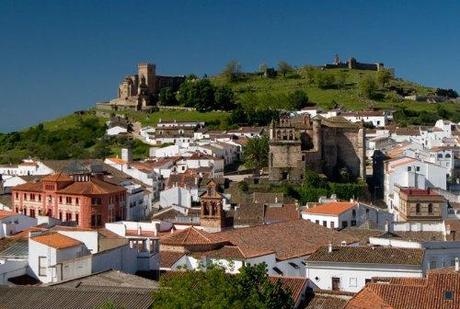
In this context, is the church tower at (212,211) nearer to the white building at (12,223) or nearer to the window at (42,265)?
the white building at (12,223)

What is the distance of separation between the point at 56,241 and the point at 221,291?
35.9 feet

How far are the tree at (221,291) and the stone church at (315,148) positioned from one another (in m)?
43.7

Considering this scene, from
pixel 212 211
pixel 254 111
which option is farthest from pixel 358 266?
pixel 254 111

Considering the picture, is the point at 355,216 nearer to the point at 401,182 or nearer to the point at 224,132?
the point at 401,182

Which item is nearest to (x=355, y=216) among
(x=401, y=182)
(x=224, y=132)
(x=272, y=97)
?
(x=401, y=182)

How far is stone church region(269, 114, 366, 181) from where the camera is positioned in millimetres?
67312

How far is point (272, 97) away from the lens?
113 metres

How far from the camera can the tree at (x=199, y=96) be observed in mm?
114500

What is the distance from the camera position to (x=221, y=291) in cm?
2086

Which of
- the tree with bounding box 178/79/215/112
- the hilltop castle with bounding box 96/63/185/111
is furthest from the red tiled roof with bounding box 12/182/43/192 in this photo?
the hilltop castle with bounding box 96/63/185/111

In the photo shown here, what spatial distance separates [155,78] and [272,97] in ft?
82.1

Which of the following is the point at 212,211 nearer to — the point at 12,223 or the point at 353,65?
the point at 12,223

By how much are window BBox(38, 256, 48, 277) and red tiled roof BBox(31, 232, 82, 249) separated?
54 centimetres

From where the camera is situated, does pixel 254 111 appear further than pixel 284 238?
Yes
